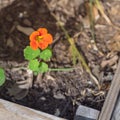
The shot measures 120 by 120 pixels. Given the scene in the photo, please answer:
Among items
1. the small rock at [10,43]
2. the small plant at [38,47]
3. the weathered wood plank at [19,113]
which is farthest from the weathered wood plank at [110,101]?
the small rock at [10,43]

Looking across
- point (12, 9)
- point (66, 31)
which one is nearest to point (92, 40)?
point (66, 31)

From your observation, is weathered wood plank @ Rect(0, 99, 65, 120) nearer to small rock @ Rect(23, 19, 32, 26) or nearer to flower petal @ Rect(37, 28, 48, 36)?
flower petal @ Rect(37, 28, 48, 36)

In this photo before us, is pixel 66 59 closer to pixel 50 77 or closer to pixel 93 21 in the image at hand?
pixel 50 77

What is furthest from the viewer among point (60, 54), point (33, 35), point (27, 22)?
point (27, 22)

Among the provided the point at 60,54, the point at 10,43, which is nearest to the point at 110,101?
the point at 60,54

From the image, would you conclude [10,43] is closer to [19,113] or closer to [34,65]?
[34,65]
